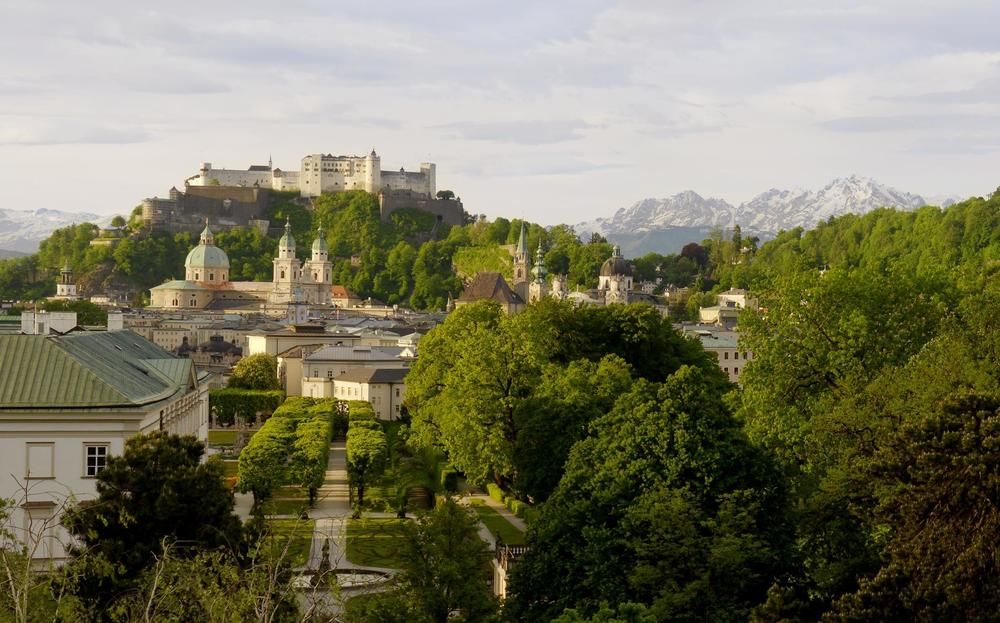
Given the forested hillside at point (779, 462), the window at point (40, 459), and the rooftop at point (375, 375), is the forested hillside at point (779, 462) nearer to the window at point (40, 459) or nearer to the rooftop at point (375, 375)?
the window at point (40, 459)

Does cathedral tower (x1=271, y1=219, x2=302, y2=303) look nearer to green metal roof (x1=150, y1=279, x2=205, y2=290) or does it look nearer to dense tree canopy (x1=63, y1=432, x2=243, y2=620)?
green metal roof (x1=150, y1=279, x2=205, y2=290)

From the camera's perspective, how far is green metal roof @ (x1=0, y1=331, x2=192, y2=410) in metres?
36.0

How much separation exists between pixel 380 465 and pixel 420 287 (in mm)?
136783

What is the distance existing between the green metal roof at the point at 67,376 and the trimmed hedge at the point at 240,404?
54.5 m

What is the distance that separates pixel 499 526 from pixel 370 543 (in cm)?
502

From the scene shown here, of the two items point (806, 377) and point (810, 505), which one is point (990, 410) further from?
point (806, 377)

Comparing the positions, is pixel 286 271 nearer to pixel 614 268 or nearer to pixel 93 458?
pixel 614 268

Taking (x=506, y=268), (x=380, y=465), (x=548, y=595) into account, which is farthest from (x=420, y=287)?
(x=548, y=595)

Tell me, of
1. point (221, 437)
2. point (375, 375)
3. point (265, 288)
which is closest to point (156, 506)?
point (221, 437)

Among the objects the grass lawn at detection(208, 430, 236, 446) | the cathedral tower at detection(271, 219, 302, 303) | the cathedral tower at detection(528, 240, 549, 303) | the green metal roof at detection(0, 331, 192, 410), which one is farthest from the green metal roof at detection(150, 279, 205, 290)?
the green metal roof at detection(0, 331, 192, 410)

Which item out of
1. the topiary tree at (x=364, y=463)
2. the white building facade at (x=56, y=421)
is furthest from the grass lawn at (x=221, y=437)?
the white building facade at (x=56, y=421)

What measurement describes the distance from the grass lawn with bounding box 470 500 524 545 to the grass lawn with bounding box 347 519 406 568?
9.24 feet

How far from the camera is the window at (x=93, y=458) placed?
1410 inches

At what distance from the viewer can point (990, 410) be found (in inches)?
1000
